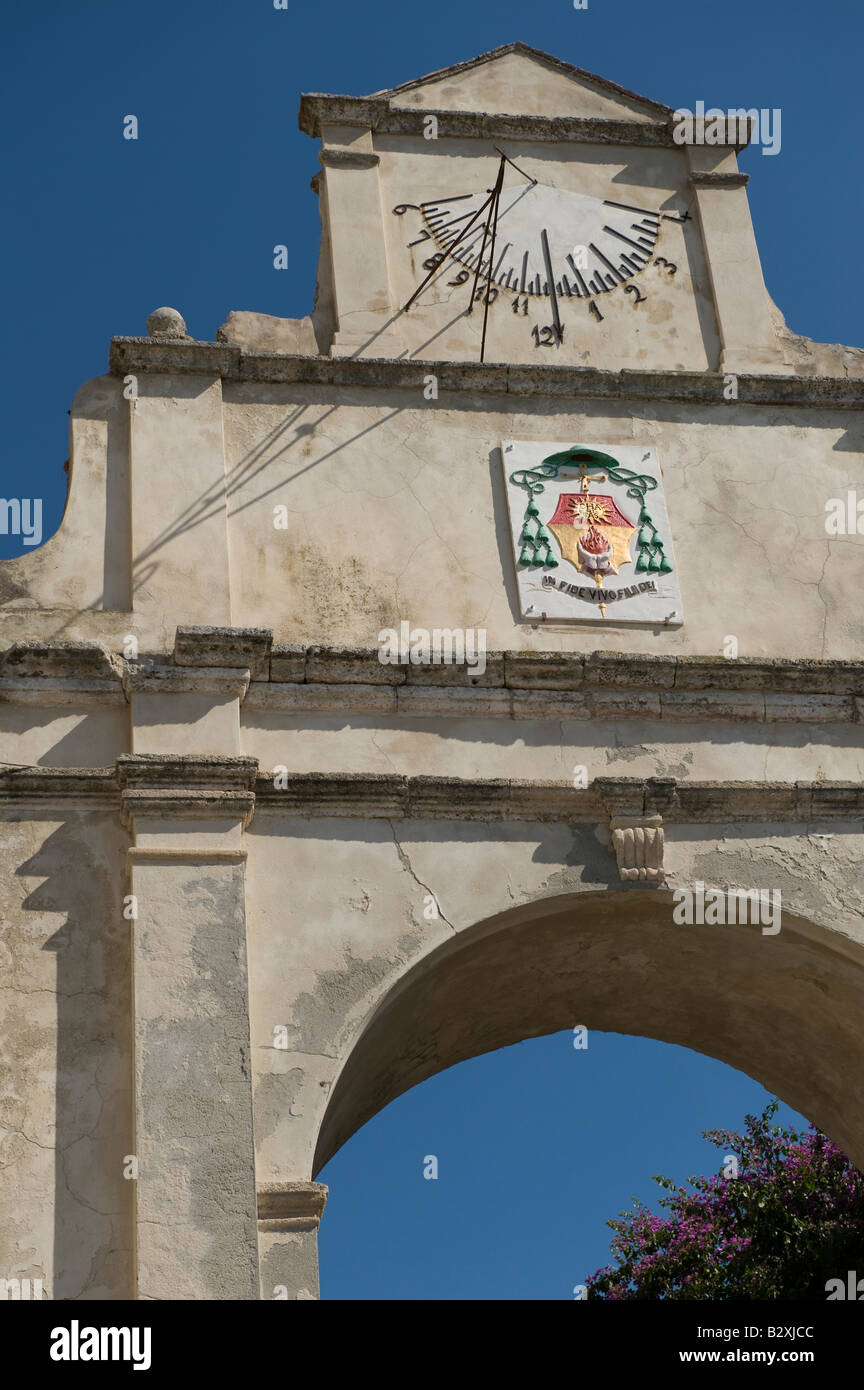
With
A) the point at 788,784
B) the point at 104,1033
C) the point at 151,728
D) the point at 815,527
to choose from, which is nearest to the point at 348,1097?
the point at 104,1033

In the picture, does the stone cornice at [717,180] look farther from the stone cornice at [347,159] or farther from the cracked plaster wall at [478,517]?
the stone cornice at [347,159]

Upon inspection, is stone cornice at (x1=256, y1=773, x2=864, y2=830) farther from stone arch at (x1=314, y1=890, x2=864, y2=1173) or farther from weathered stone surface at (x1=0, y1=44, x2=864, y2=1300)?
stone arch at (x1=314, y1=890, x2=864, y2=1173)

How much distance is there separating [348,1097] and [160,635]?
2.49 metres

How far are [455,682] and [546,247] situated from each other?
Answer: 3115 mm

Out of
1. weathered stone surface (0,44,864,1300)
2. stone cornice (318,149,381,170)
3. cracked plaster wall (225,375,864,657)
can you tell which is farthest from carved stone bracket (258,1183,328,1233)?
stone cornice (318,149,381,170)

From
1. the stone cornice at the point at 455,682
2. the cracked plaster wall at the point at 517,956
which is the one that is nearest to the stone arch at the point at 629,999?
the cracked plaster wall at the point at 517,956

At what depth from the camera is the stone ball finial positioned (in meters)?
10.5

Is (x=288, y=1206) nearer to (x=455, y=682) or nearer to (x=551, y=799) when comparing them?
(x=551, y=799)

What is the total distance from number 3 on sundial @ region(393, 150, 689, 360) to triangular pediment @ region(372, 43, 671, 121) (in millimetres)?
619

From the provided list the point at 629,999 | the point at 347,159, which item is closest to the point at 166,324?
the point at 347,159

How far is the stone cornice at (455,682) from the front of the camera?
9445mm

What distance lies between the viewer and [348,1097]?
955 cm
